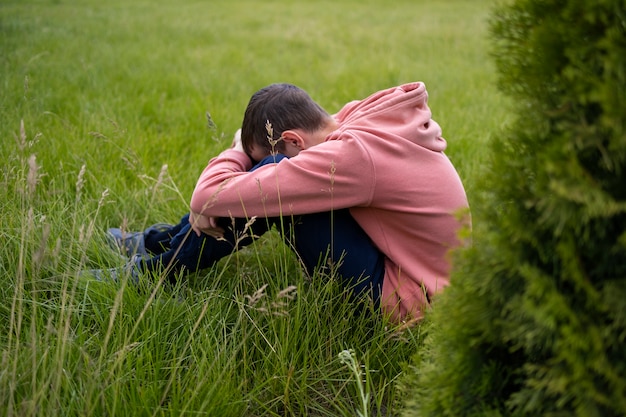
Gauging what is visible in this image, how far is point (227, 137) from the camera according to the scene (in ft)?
15.4

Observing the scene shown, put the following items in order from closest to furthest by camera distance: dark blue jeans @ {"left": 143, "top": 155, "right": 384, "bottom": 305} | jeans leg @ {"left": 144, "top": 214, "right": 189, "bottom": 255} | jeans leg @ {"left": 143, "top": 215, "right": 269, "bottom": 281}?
dark blue jeans @ {"left": 143, "top": 155, "right": 384, "bottom": 305} → jeans leg @ {"left": 143, "top": 215, "right": 269, "bottom": 281} → jeans leg @ {"left": 144, "top": 214, "right": 189, "bottom": 255}

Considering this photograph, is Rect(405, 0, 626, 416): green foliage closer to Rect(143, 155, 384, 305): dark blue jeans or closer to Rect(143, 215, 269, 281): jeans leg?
Rect(143, 155, 384, 305): dark blue jeans

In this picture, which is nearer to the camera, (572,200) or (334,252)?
(572,200)

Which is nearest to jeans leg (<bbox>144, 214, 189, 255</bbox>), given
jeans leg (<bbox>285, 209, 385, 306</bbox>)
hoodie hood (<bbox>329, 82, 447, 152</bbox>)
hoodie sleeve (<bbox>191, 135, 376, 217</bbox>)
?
hoodie sleeve (<bbox>191, 135, 376, 217</bbox>)

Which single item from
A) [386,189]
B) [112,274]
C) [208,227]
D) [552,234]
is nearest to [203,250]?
[208,227]

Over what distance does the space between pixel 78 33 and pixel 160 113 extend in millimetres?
4344

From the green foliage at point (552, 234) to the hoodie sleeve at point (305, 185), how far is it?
805mm

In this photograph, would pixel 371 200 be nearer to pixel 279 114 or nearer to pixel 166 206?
pixel 279 114

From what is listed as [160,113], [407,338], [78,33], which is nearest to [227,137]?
[160,113]

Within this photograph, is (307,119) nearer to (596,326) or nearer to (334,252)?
(334,252)

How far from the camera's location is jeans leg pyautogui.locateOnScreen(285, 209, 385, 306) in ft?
7.64

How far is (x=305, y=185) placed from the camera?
86.7 inches

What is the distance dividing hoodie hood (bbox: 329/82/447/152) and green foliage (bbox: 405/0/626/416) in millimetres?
860

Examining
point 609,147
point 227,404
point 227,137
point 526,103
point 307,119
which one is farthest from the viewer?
point 227,137
